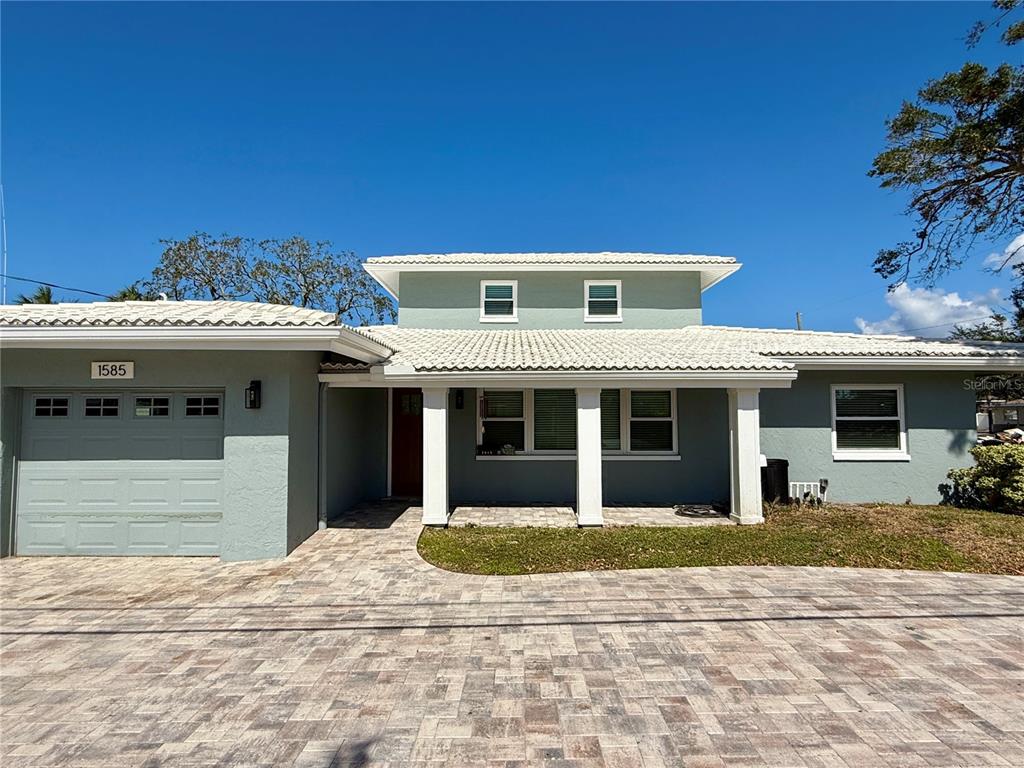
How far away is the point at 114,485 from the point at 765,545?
9.74 m

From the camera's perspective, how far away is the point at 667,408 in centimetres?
1123

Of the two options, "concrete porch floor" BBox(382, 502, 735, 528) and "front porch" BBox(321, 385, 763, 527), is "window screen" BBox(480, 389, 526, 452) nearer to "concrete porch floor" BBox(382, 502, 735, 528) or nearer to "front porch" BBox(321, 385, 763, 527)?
"front porch" BBox(321, 385, 763, 527)

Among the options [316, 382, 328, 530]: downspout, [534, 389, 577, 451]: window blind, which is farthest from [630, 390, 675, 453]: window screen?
[316, 382, 328, 530]: downspout

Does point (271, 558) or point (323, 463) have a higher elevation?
point (323, 463)

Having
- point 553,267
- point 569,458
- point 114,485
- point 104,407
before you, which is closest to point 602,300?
point 553,267

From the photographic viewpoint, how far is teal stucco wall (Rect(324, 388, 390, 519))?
9375 millimetres

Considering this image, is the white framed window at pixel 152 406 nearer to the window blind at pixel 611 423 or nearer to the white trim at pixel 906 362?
the window blind at pixel 611 423

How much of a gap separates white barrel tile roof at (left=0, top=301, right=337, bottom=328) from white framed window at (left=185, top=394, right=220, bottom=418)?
1194 millimetres

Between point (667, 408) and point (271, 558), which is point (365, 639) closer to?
point (271, 558)

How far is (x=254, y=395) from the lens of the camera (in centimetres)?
A: 711

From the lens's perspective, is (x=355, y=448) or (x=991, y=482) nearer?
(x=991, y=482)

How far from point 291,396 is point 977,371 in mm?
13478

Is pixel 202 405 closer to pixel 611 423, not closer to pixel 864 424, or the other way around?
pixel 611 423

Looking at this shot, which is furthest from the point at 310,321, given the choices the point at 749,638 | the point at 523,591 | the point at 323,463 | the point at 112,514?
the point at 749,638
